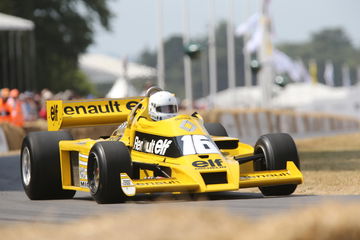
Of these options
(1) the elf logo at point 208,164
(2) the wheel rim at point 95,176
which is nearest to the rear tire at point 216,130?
(2) the wheel rim at point 95,176

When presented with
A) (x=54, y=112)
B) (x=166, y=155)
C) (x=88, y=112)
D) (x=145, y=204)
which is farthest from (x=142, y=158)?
(x=54, y=112)

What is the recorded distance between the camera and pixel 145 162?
1244cm

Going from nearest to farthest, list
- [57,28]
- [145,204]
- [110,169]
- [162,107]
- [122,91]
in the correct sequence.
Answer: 1. [145,204]
2. [110,169]
3. [162,107]
4. [122,91]
5. [57,28]

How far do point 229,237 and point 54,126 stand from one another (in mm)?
9008

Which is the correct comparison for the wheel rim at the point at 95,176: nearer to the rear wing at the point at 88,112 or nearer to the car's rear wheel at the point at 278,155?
the car's rear wheel at the point at 278,155

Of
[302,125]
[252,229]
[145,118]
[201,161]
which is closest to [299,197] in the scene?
[201,161]

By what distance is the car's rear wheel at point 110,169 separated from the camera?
11750mm

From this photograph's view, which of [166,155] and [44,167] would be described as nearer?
[166,155]

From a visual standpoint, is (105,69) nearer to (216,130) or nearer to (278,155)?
(216,130)

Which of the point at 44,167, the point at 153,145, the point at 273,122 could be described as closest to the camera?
the point at 153,145

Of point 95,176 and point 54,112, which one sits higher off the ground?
point 54,112

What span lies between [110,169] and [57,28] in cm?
4972

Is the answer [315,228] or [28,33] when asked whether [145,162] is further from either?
[28,33]

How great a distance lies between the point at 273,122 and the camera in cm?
3878
